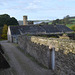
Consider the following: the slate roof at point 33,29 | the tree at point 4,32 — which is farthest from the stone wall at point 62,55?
the tree at point 4,32

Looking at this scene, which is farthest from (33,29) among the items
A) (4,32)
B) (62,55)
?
(62,55)

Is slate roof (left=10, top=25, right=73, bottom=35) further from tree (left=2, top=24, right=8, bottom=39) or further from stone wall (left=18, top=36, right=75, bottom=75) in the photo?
stone wall (left=18, top=36, right=75, bottom=75)

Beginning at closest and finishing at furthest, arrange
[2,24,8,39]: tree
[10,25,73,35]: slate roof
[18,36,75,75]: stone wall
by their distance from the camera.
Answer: [18,36,75,75]: stone wall, [10,25,73,35]: slate roof, [2,24,8,39]: tree

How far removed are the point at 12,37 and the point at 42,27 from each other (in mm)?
9719

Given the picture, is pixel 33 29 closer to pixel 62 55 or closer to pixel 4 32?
pixel 4 32

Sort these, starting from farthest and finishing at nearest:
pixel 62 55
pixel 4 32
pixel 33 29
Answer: pixel 4 32, pixel 33 29, pixel 62 55

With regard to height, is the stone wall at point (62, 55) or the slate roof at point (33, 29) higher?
the slate roof at point (33, 29)

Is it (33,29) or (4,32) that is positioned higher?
(33,29)

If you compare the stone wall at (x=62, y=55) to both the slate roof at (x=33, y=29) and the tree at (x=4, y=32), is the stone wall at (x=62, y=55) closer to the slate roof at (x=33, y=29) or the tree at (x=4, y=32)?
the slate roof at (x=33, y=29)

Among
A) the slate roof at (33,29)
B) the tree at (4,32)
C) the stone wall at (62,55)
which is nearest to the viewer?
the stone wall at (62,55)

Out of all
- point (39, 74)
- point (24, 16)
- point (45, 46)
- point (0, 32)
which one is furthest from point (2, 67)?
point (0, 32)

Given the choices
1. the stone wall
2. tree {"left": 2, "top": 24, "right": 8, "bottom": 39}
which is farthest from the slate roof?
the stone wall

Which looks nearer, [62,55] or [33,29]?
[62,55]

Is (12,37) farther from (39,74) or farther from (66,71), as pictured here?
(66,71)
